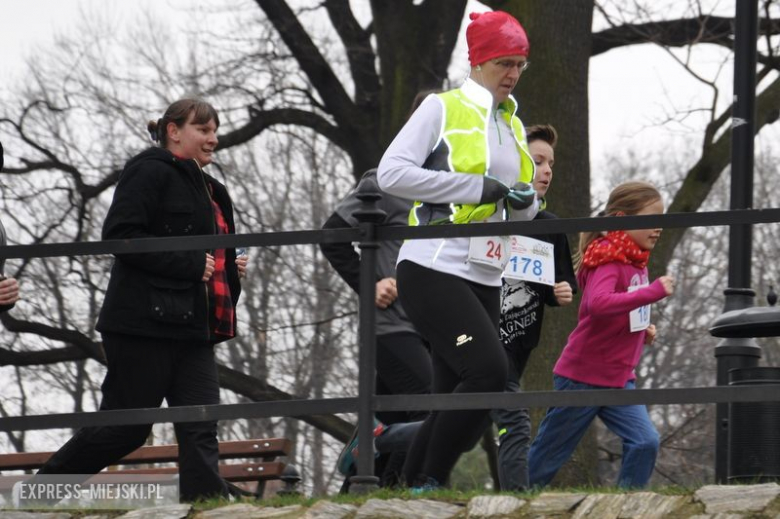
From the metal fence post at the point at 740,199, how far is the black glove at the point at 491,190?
1.80 m

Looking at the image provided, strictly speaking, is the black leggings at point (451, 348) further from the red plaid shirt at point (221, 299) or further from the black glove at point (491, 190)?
the red plaid shirt at point (221, 299)

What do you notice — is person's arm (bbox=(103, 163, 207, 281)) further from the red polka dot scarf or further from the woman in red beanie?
the red polka dot scarf

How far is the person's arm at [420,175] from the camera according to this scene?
18.6 feet

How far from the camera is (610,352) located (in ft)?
22.2

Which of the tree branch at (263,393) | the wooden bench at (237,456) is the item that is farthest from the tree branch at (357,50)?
the wooden bench at (237,456)

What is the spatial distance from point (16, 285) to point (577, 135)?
227 inches

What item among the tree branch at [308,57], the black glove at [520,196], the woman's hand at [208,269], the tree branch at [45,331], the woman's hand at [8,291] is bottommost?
the tree branch at [45,331]

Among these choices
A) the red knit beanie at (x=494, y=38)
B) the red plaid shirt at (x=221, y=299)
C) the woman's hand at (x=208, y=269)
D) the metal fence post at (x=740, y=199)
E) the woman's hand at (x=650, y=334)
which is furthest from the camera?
the metal fence post at (x=740, y=199)

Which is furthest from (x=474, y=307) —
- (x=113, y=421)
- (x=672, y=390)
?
(x=113, y=421)

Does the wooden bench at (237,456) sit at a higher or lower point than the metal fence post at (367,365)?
lower

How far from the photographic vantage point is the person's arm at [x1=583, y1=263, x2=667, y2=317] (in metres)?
6.47

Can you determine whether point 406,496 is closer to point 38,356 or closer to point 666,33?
point 666,33

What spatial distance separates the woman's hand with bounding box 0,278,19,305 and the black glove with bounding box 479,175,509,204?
182cm

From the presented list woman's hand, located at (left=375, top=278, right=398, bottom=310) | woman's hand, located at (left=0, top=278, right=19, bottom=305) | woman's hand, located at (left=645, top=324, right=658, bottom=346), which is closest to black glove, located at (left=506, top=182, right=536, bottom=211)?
woman's hand, located at (left=375, top=278, right=398, bottom=310)
